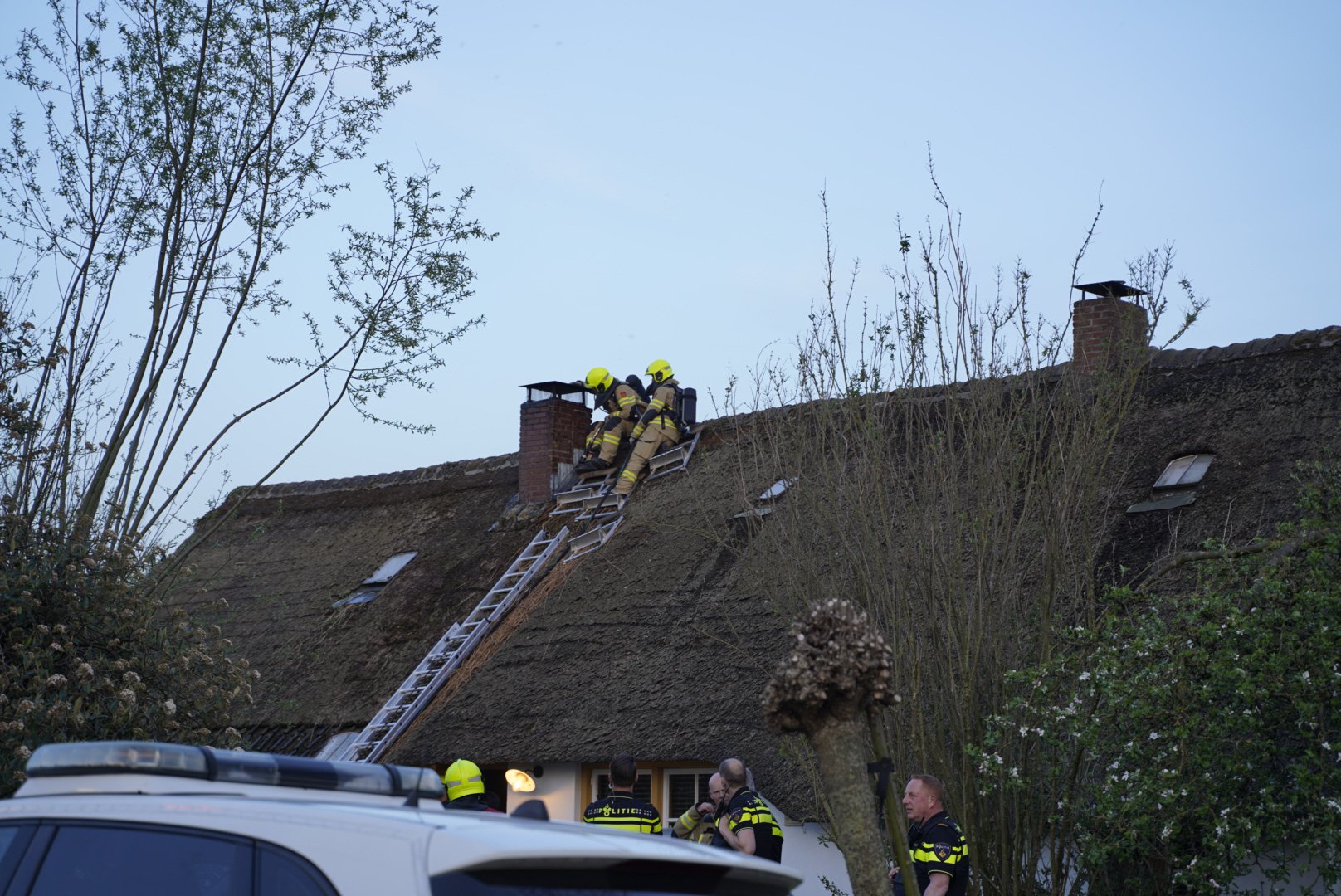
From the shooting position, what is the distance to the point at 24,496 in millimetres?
8906

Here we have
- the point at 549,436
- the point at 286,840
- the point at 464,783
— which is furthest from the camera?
the point at 549,436

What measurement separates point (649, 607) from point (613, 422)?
178 inches

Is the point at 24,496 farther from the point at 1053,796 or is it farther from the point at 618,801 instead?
the point at 1053,796

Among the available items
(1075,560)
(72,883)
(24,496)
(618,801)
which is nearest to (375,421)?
(24,496)

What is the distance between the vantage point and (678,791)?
471 inches

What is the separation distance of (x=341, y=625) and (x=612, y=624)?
3772 mm

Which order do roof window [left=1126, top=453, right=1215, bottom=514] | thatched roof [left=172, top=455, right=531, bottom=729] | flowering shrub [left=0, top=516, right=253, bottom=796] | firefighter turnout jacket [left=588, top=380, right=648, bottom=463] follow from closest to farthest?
flowering shrub [left=0, top=516, right=253, bottom=796], roof window [left=1126, top=453, right=1215, bottom=514], thatched roof [left=172, top=455, right=531, bottom=729], firefighter turnout jacket [left=588, top=380, right=648, bottom=463]

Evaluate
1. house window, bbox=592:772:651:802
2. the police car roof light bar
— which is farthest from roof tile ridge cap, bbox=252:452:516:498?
the police car roof light bar

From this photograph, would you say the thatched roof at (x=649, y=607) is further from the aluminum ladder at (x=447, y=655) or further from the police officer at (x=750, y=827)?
the police officer at (x=750, y=827)

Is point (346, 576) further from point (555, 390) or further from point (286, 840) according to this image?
point (286, 840)

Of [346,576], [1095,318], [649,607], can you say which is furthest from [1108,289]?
[346,576]

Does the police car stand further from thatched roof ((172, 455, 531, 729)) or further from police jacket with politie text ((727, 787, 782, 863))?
thatched roof ((172, 455, 531, 729))

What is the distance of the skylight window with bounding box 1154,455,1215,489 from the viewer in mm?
11383

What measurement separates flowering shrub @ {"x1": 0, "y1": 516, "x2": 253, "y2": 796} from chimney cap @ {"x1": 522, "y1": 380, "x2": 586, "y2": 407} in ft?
27.9
